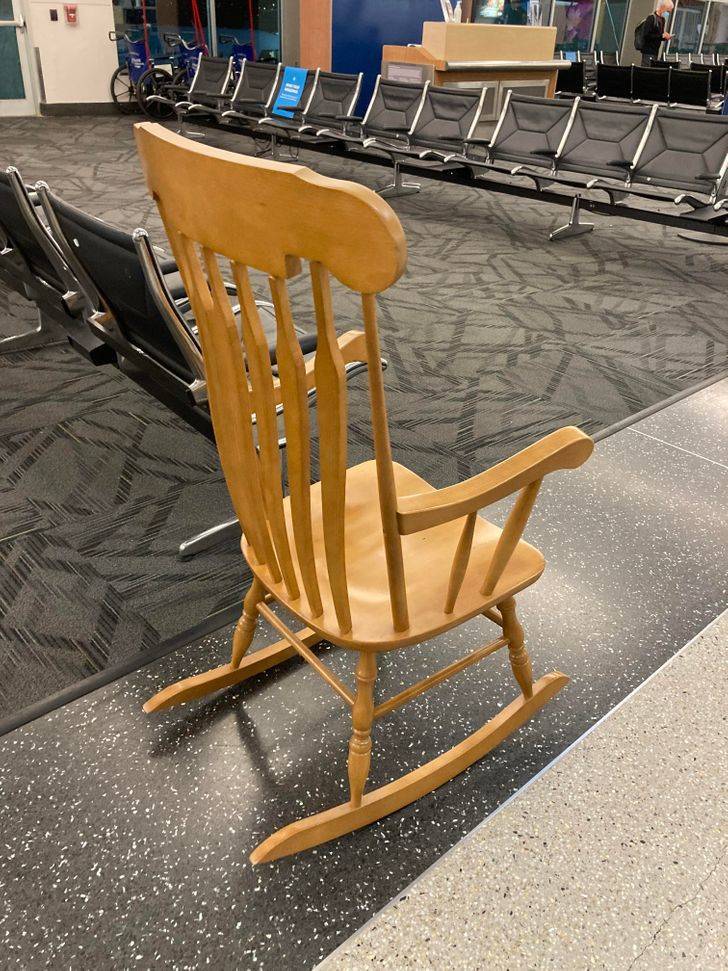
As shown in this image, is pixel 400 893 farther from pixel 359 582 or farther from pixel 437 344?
pixel 437 344

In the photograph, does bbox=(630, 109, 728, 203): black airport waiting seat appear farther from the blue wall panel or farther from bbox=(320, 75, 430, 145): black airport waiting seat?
the blue wall panel

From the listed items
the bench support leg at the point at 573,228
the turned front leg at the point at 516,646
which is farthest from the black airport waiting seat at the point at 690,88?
the turned front leg at the point at 516,646

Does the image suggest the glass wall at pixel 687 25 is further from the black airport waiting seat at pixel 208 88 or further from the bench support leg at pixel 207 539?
the bench support leg at pixel 207 539

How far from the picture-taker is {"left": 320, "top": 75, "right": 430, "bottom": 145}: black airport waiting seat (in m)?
6.03

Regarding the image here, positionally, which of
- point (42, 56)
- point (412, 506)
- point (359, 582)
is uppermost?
point (42, 56)

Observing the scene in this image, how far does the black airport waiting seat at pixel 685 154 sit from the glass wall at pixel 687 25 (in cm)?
1055

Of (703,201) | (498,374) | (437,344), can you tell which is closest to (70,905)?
(498,374)

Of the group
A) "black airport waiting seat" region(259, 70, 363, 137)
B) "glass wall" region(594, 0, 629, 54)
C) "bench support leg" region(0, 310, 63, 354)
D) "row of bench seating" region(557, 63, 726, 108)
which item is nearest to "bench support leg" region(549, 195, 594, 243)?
"row of bench seating" region(557, 63, 726, 108)

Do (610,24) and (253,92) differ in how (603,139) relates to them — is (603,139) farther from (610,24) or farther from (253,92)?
(610,24)

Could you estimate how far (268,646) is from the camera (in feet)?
5.11

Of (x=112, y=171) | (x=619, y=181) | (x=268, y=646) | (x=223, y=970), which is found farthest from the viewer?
(x=112, y=171)

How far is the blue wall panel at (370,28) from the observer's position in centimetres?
877

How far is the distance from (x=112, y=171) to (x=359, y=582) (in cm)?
621

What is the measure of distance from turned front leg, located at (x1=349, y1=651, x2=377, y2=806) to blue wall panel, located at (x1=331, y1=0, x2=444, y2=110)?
940 cm
